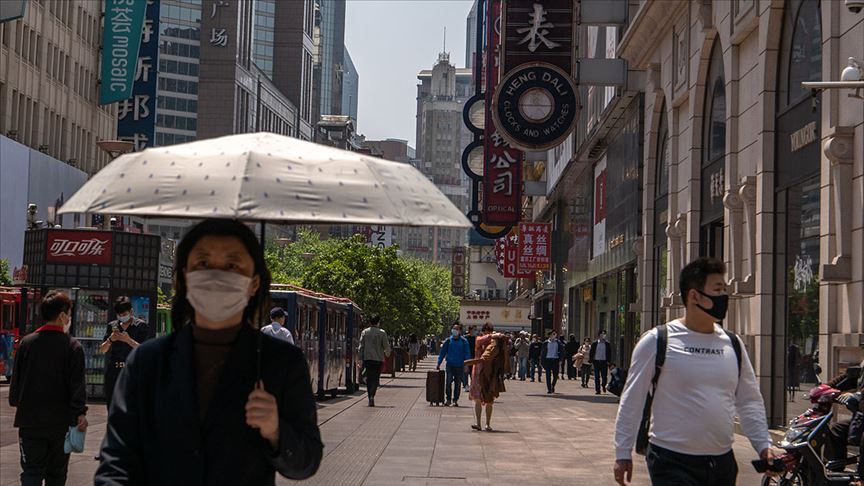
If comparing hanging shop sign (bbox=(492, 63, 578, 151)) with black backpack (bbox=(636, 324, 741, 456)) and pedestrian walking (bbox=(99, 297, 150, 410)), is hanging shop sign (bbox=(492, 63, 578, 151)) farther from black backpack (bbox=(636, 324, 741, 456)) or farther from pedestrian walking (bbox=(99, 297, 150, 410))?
black backpack (bbox=(636, 324, 741, 456))

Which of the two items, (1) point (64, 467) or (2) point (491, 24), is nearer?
(1) point (64, 467)

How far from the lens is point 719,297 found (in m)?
6.91

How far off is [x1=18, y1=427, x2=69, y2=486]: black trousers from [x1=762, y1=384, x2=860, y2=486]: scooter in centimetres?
542

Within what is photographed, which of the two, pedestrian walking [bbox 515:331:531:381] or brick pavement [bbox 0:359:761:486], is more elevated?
pedestrian walking [bbox 515:331:531:381]

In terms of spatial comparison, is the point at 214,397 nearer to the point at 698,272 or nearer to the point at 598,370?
the point at 698,272

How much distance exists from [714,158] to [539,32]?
40.4 feet

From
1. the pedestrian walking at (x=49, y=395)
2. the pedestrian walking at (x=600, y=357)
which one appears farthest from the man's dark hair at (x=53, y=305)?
the pedestrian walking at (x=600, y=357)

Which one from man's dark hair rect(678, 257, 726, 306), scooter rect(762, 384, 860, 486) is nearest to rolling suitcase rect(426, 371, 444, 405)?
scooter rect(762, 384, 860, 486)

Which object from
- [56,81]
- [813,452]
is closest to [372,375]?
[813,452]

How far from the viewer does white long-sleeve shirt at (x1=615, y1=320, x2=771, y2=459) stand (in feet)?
22.1

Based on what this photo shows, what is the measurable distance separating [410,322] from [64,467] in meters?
53.1

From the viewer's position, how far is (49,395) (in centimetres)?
934

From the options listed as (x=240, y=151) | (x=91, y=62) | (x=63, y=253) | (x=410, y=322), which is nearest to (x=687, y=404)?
(x=240, y=151)

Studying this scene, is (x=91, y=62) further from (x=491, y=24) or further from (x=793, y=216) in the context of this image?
(x=793, y=216)
